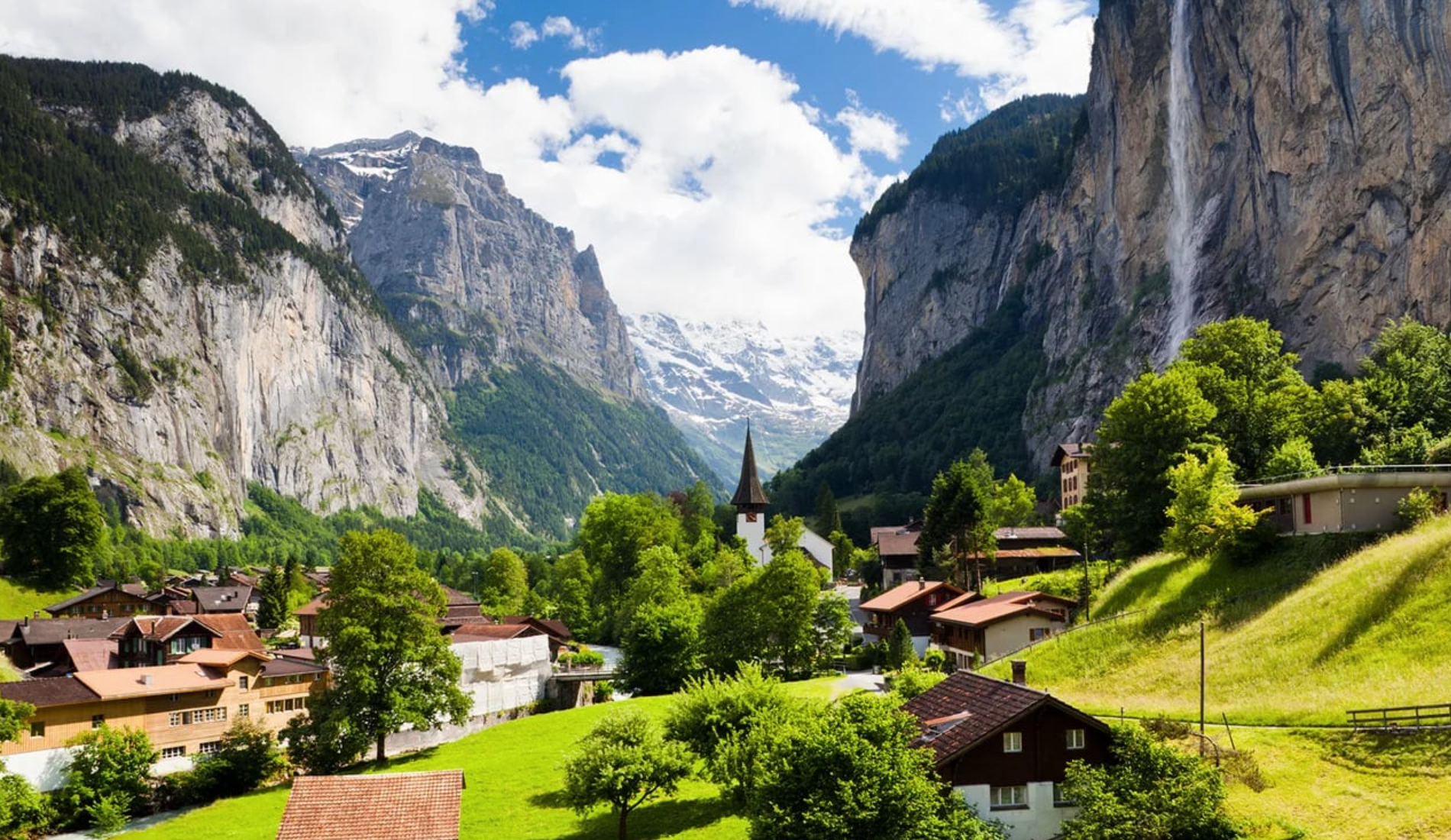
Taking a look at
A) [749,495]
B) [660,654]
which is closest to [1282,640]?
[660,654]

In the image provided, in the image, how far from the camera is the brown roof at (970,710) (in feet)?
114

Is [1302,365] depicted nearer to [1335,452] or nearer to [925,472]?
[1335,452]

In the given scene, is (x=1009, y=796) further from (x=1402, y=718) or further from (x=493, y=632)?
(x=493, y=632)

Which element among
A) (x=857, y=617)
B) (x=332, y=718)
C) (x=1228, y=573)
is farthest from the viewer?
(x=857, y=617)

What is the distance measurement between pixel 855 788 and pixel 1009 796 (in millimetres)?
6436

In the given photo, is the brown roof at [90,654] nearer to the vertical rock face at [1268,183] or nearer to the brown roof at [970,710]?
the brown roof at [970,710]

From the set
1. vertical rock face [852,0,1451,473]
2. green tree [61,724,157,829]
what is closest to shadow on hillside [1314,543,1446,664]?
green tree [61,724,157,829]

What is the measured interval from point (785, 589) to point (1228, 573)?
30.2 meters

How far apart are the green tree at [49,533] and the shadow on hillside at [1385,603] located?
10975 centimetres

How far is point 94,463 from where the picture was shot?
182 m

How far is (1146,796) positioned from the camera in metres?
31.7

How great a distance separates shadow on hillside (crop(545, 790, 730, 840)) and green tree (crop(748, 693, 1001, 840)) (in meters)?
9.88

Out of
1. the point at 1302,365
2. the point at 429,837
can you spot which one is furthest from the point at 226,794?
the point at 1302,365

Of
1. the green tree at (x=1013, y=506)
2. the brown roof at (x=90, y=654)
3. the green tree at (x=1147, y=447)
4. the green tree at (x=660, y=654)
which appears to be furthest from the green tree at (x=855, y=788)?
the green tree at (x=1013, y=506)
